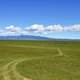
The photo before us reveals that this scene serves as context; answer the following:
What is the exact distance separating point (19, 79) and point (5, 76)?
2808 mm

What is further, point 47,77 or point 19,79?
point 47,77

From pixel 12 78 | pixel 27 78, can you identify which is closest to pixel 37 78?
pixel 27 78

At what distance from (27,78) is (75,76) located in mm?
8185

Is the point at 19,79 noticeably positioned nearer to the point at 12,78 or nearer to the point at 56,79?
the point at 12,78

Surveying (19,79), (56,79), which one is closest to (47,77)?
(56,79)

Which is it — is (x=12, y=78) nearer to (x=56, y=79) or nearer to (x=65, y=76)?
(x=56, y=79)

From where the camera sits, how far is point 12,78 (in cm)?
2945

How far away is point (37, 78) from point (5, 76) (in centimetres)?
494

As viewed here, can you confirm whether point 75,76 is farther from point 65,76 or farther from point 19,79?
point 19,79

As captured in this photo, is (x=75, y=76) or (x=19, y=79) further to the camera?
(x=75, y=76)

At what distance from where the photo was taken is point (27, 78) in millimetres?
30047

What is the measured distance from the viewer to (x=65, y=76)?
1283 inches

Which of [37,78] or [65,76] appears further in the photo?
[65,76]

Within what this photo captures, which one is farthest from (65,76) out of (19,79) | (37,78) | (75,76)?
(19,79)
